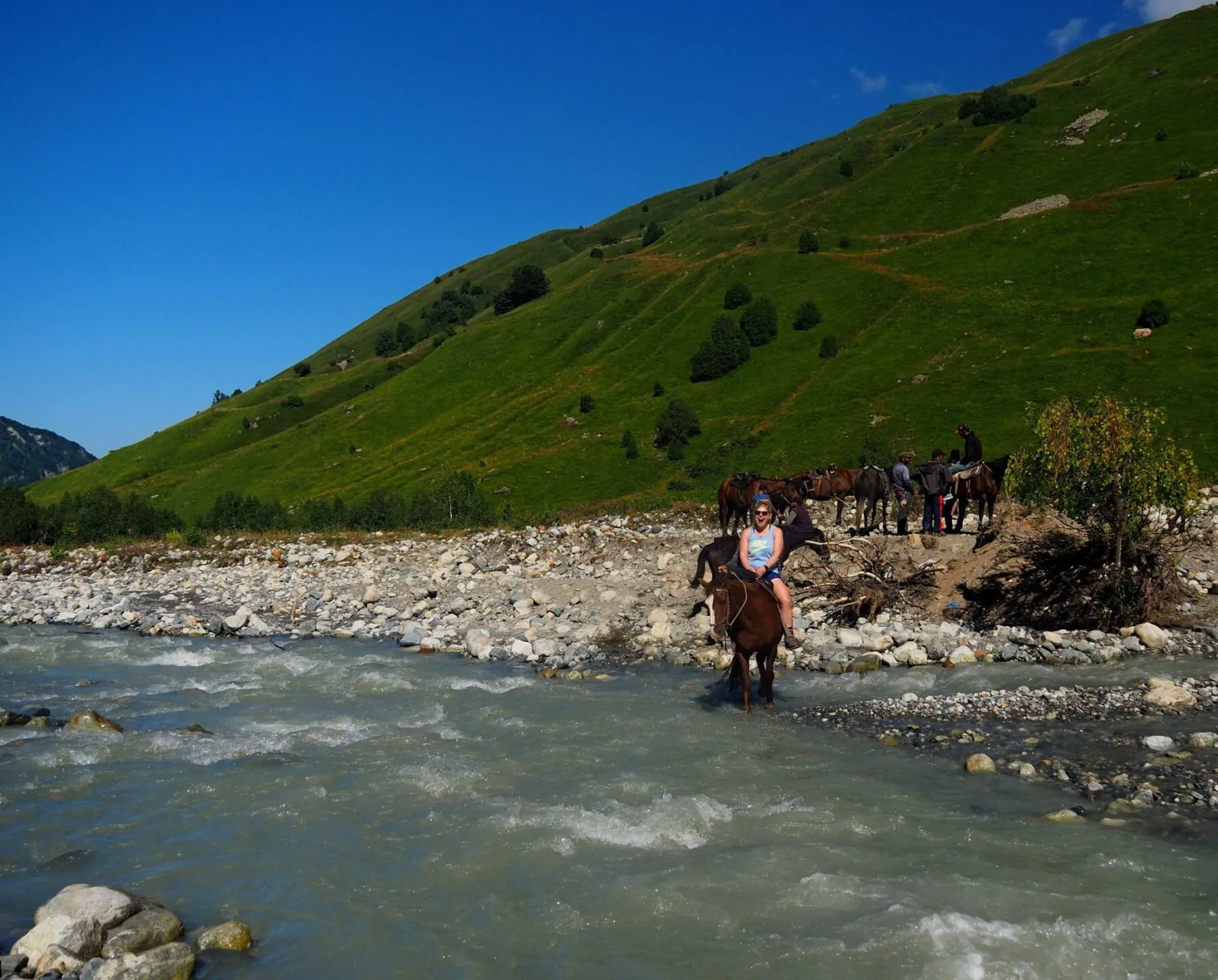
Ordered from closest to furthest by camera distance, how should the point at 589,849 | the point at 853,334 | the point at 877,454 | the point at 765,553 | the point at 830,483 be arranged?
the point at 589,849 → the point at 765,553 → the point at 830,483 → the point at 877,454 → the point at 853,334

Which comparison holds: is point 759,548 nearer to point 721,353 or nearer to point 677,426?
point 677,426

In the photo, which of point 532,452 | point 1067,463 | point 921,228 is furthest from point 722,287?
point 1067,463

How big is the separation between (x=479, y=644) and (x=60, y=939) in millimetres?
11301

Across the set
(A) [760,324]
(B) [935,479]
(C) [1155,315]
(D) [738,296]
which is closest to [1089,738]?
(B) [935,479]

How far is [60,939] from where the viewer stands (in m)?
5.63

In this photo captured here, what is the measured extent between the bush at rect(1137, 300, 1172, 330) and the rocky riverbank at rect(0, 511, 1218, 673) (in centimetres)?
3989

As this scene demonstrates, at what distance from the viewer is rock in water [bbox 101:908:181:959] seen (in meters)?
5.77

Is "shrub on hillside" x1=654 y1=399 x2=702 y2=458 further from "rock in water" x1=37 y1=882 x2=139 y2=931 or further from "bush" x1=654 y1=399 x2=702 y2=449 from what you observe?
"rock in water" x1=37 y1=882 x2=139 y2=931

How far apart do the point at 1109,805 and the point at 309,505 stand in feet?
139

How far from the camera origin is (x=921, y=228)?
85.9 metres

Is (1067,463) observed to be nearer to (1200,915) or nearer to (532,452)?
(1200,915)

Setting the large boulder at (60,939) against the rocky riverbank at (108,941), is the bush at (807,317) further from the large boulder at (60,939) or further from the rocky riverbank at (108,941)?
the large boulder at (60,939)

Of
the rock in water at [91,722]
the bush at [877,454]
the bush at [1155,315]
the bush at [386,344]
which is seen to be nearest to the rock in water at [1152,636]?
the rock in water at [91,722]

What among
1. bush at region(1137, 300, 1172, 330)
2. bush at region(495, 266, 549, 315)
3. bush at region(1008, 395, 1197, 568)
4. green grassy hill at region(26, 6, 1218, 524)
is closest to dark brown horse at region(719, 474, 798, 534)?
bush at region(1008, 395, 1197, 568)
